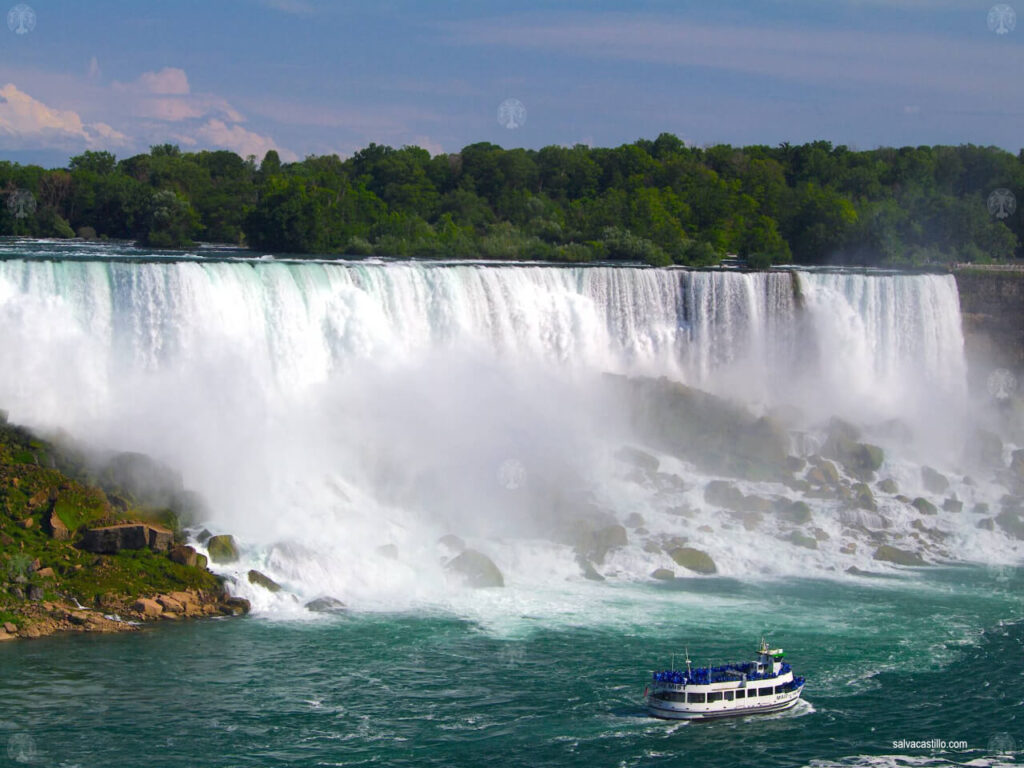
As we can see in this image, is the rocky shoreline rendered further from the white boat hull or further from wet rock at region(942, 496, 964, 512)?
wet rock at region(942, 496, 964, 512)

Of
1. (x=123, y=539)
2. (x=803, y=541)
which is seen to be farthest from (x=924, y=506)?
(x=123, y=539)

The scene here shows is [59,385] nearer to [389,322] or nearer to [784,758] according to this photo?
[389,322]

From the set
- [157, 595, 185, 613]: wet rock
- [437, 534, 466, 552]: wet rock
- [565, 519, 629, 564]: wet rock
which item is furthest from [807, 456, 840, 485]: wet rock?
[157, 595, 185, 613]: wet rock

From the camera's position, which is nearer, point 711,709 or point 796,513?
point 711,709

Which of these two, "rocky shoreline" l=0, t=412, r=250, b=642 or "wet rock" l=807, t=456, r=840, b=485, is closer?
"rocky shoreline" l=0, t=412, r=250, b=642

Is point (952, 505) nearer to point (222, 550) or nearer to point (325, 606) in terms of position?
point (325, 606)

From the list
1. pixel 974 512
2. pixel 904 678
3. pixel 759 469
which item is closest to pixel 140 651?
pixel 904 678
